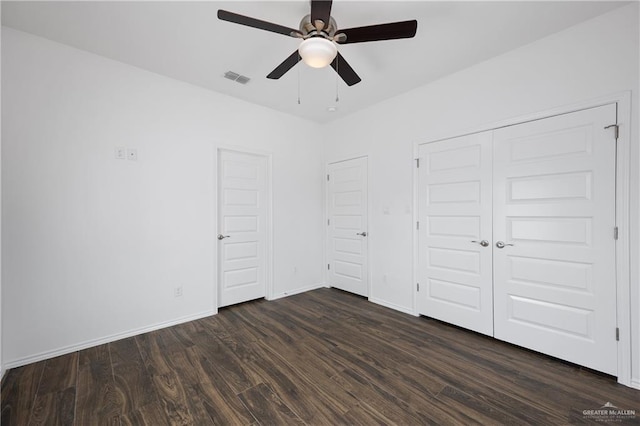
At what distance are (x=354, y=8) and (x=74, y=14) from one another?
7.52 feet

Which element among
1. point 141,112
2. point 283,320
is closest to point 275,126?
point 141,112

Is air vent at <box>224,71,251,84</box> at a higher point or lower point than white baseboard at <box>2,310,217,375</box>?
higher

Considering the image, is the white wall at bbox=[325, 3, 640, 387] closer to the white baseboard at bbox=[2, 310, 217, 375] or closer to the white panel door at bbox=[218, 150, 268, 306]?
the white panel door at bbox=[218, 150, 268, 306]

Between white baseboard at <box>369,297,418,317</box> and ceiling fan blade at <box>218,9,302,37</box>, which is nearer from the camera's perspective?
ceiling fan blade at <box>218,9,302,37</box>

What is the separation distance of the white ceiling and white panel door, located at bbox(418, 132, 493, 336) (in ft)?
3.02

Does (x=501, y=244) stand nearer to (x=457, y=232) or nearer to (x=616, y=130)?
(x=457, y=232)

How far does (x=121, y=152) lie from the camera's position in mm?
2863

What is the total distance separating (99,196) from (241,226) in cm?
165

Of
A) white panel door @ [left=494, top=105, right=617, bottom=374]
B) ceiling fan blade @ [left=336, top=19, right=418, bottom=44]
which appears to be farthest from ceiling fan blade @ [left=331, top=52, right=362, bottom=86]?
white panel door @ [left=494, top=105, right=617, bottom=374]

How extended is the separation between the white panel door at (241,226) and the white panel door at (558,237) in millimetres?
3043

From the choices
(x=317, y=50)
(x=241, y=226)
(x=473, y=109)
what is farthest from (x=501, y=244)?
(x=241, y=226)

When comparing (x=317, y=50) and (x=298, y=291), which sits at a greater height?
(x=317, y=50)

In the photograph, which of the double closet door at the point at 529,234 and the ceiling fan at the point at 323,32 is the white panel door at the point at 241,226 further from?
the double closet door at the point at 529,234

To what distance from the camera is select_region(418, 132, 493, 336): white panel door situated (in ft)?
9.42
